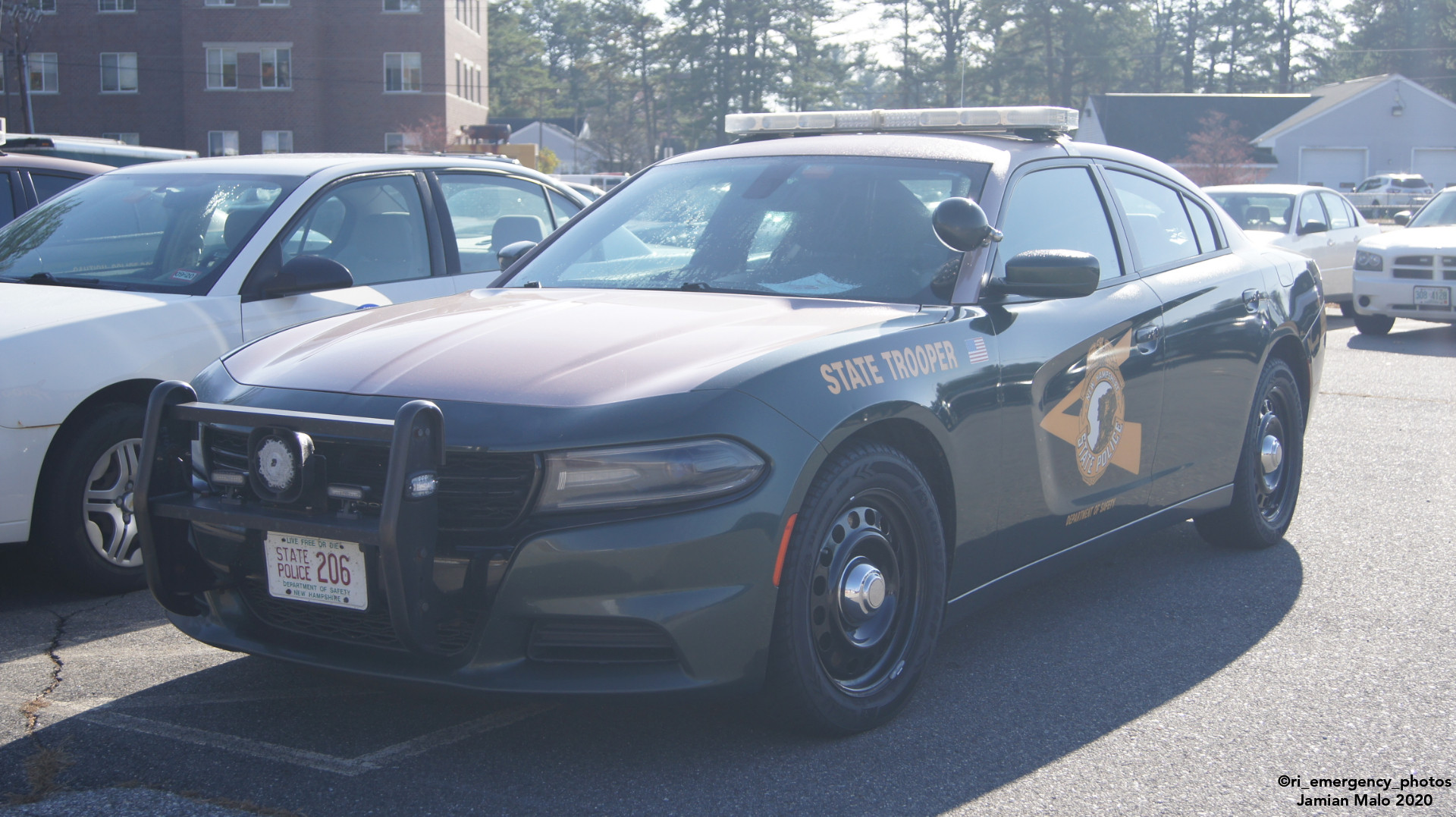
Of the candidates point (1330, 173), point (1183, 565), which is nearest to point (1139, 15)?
point (1330, 173)

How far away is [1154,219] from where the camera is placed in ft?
16.5

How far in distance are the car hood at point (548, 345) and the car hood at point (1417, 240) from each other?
12.0 m

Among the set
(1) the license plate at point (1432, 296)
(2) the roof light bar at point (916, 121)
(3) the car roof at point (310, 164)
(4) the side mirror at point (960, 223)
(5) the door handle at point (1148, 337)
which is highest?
(2) the roof light bar at point (916, 121)

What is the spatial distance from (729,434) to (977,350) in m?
1.06

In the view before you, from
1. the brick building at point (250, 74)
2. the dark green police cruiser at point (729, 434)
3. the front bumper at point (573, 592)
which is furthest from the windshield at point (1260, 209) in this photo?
the brick building at point (250, 74)

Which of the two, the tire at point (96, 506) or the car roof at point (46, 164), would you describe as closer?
the tire at point (96, 506)

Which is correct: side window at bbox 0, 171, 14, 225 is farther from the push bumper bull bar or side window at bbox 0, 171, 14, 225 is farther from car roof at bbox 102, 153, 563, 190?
the push bumper bull bar

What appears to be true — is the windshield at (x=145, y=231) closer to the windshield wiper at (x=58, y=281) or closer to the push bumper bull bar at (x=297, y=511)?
the windshield wiper at (x=58, y=281)

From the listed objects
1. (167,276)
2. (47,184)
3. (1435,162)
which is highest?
(1435,162)

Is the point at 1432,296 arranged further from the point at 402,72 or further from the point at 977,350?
the point at 402,72

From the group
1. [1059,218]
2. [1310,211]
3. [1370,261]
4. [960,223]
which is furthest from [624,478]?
[1310,211]

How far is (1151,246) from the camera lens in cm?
489

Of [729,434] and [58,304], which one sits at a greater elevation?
[58,304]

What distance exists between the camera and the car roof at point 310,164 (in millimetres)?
5883
